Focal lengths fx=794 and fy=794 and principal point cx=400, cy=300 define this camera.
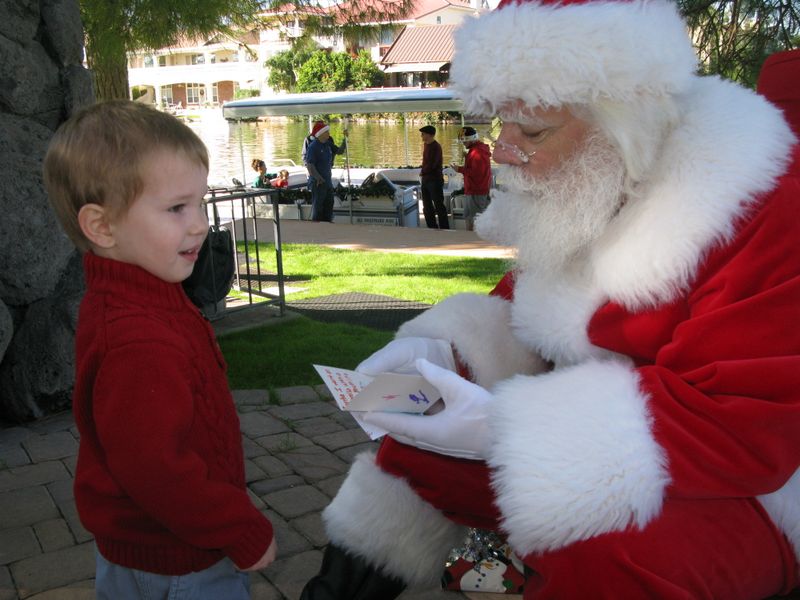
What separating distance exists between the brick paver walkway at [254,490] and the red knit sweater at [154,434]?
904mm

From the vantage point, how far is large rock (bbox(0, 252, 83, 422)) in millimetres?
3953

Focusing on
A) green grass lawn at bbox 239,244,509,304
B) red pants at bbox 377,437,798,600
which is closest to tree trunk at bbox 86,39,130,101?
green grass lawn at bbox 239,244,509,304

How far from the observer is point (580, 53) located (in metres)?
1.88

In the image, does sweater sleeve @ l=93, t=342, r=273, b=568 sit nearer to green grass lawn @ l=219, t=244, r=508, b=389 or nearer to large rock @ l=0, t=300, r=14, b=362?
large rock @ l=0, t=300, r=14, b=362

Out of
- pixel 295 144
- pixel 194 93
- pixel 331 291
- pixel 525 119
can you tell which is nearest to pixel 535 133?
pixel 525 119

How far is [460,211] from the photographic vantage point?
1520cm

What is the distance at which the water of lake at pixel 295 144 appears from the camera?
26047mm

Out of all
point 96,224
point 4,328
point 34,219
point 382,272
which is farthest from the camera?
point 382,272

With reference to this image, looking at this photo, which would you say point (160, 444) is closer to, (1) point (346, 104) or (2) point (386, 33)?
(2) point (386, 33)

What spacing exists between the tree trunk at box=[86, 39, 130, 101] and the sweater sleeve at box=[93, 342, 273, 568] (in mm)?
7008

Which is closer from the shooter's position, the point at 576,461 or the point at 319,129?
Answer: the point at 576,461

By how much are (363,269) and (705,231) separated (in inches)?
278

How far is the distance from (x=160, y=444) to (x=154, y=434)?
2 centimetres

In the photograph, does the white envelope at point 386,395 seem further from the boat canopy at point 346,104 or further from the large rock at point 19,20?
the boat canopy at point 346,104
